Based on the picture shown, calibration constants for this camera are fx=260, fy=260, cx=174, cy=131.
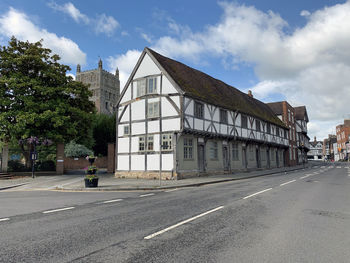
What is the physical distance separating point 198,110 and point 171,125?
3.14 m

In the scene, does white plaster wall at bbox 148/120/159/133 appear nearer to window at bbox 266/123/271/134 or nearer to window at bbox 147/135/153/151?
window at bbox 147/135/153/151

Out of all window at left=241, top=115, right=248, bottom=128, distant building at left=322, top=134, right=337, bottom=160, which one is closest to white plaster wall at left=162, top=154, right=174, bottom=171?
window at left=241, top=115, right=248, bottom=128

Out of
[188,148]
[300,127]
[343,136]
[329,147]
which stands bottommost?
[188,148]

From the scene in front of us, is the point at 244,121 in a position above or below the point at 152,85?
below

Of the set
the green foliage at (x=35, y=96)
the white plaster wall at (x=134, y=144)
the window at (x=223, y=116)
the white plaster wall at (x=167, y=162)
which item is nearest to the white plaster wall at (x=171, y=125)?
the white plaster wall at (x=167, y=162)

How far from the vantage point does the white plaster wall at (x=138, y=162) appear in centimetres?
2140

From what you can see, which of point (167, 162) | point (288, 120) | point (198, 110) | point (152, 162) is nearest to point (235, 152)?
point (198, 110)

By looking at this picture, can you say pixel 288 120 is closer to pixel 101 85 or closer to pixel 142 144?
pixel 142 144

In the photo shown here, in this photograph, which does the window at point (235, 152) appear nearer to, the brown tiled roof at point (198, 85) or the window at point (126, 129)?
the brown tiled roof at point (198, 85)

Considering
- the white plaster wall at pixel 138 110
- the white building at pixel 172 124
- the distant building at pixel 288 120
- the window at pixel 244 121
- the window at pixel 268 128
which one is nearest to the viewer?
the white building at pixel 172 124

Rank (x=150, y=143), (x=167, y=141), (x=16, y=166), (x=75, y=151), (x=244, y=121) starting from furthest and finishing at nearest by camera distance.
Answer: (x=75, y=151), (x=244, y=121), (x=16, y=166), (x=150, y=143), (x=167, y=141)

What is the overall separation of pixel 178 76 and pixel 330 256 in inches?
775

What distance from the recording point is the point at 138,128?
73.2 feet

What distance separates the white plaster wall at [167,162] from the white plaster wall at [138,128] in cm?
315
